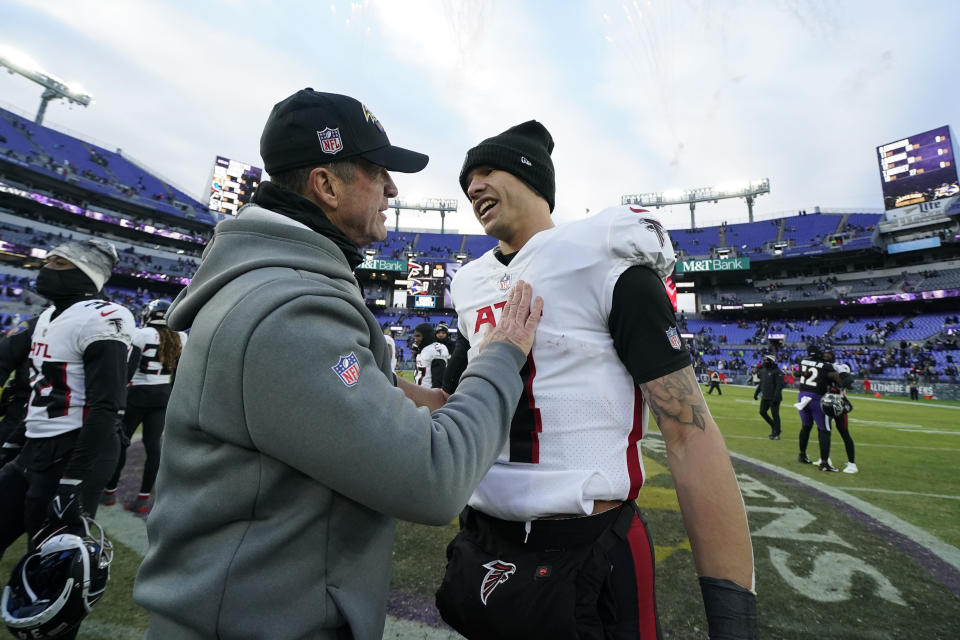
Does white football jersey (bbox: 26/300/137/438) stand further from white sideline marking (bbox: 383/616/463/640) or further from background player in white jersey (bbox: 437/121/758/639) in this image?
background player in white jersey (bbox: 437/121/758/639)

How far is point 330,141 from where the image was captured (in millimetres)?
1469

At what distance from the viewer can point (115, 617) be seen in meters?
2.63

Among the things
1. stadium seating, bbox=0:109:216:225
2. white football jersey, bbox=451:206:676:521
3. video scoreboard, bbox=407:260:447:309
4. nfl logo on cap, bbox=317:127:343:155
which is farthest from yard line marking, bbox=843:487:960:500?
stadium seating, bbox=0:109:216:225

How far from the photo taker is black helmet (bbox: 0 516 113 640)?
75.4 inches

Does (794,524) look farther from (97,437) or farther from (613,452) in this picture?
(97,437)

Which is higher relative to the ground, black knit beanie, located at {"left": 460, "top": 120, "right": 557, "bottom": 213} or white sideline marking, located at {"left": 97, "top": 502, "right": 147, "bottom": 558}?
black knit beanie, located at {"left": 460, "top": 120, "right": 557, "bottom": 213}

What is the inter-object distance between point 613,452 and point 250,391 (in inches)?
41.6

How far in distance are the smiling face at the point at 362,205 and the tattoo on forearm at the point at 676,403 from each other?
1.05m

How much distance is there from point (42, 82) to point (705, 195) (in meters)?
75.4

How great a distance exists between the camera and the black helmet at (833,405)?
718 centimetres

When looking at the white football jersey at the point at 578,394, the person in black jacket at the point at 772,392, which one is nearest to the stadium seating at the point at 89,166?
the white football jersey at the point at 578,394

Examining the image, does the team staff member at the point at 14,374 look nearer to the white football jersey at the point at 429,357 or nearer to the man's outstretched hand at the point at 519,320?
the man's outstretched hand at the point at 519,320

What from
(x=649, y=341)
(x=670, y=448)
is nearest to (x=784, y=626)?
(x=670, y=448)

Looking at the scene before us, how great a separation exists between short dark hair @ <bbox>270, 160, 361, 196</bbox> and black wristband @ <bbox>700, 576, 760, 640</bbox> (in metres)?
1.72
